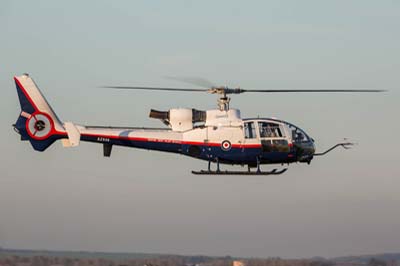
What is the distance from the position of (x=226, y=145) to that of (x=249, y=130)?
1.03 m

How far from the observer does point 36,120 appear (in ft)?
129

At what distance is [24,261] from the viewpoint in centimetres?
7075

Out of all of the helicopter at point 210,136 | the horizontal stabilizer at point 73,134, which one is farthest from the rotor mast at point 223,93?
the horizontal stabilizer at point 73,134

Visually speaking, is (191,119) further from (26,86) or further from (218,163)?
(26,86)

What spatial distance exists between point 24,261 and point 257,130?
119 ft

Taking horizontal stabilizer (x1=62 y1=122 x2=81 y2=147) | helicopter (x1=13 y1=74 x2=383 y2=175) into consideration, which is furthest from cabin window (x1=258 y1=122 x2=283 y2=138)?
horizontal stabilizer (x1=62 y1=122 x2=81 y2=147)

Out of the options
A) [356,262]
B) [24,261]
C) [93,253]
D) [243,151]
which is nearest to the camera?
[243,151]

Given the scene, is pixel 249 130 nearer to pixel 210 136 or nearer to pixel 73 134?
pixel 210 136

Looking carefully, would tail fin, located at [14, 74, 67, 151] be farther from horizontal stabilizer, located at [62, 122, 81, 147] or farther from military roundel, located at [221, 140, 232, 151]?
Answer: military roundel, located at [221, 140, 232, 151]

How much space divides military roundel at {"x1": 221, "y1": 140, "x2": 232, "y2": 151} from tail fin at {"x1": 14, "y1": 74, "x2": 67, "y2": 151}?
6.03 metres

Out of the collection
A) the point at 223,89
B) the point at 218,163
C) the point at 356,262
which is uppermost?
the point at 356,262

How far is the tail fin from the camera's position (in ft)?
129

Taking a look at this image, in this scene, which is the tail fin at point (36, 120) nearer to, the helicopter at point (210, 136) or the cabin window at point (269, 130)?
the helicopter at point (210, 136)

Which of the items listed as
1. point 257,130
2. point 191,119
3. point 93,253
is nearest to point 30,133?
point 191,119
